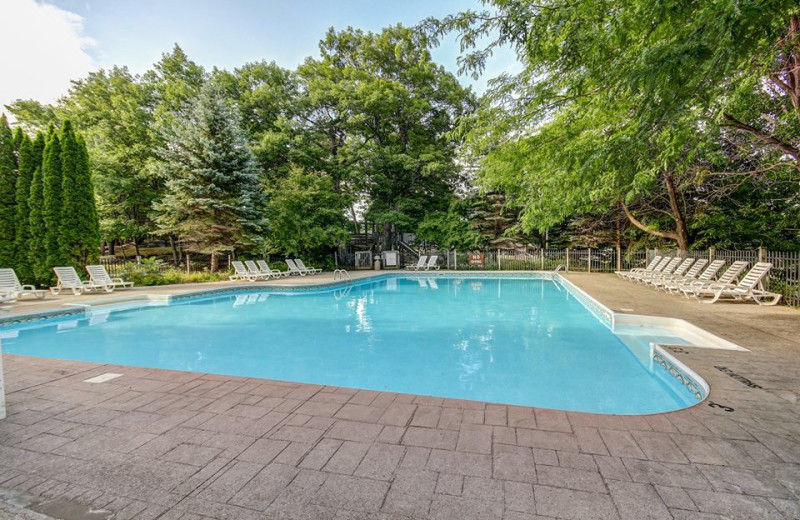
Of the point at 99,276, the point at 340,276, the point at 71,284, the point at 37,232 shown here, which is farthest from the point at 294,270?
the point at 37,232

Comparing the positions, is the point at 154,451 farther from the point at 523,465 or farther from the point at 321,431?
the point at 523,465

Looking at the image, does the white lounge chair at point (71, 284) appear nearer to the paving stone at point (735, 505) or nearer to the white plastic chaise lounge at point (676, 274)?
the paving stone at point (735, 505)

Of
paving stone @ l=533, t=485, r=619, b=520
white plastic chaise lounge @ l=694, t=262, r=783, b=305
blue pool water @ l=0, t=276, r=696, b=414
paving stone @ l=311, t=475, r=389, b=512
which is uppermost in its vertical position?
white plastic chaise lounge @ l=694, t=262, r=783, b=305

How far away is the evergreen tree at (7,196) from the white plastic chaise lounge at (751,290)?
19235mm

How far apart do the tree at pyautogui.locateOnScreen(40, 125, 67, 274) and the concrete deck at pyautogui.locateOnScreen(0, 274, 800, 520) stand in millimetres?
11009

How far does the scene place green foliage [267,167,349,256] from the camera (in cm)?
1585

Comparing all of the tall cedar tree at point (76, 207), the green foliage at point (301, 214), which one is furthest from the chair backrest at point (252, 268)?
the tall cedar tree at point (76, 207)

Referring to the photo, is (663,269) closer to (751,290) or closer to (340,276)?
(751,290)

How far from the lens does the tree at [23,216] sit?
11047mm

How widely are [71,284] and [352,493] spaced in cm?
1271

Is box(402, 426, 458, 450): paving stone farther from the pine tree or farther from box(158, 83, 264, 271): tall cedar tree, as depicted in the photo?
the pine tree

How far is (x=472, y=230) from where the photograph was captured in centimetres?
2017

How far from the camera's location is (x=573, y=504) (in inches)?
63.1

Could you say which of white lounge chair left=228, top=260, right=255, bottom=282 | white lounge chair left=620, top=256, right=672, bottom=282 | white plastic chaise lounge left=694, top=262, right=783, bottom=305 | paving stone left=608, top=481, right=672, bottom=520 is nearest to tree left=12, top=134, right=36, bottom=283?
white lounge chair left=228, top=260, right=255, bottom=282
